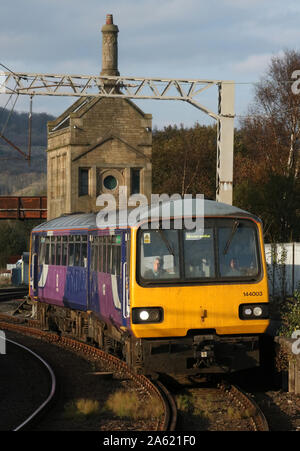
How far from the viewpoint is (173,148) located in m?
70.3

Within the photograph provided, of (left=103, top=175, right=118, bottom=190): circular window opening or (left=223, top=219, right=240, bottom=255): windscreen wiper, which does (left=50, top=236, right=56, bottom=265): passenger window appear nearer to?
(left=223, top=219, right=240, bottom=255): windscreen wiper

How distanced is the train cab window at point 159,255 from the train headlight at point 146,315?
512 mm

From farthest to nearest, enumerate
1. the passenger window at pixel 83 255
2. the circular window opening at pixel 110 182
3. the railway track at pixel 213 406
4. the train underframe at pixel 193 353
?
the circular window opening at pixel 110 182 → the passenger window at pixel 83 255 → the train underframe at pixel 193 353 → the railway track at pixel 213 406

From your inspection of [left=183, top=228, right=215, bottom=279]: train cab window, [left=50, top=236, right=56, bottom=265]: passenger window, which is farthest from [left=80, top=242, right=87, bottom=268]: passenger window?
[left=183, top=228, right=215, bottom=279]: train cab window

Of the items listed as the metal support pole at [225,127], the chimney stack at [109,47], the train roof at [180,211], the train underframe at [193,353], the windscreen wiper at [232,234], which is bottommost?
the train underframe at [193,353]

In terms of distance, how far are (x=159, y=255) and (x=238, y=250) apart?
4.43 feet

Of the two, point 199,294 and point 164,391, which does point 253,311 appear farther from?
point 164,391

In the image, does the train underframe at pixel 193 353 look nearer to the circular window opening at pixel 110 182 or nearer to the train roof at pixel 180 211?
the train roof at pixel 180 211

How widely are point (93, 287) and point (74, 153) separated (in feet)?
125

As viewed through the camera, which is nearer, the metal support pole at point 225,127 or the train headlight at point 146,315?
the train headlight at point 146,315

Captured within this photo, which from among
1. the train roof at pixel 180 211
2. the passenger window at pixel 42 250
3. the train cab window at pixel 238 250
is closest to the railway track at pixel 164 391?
the train cab window at pixel 238 250

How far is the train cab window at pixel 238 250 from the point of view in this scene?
1333 cm

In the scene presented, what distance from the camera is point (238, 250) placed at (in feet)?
44.1

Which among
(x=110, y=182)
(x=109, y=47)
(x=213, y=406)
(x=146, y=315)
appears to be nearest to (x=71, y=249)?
(x=146, y=315)
